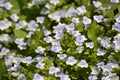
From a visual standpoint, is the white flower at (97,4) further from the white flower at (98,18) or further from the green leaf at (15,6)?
the green leaf at (15,6)

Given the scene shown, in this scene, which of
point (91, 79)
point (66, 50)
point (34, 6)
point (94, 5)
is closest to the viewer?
→ point (91, 79)

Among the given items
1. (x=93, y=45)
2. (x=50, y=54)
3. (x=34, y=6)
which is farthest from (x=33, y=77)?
(x=34, y=6)

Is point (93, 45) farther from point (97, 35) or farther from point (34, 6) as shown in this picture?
point (34, 6)

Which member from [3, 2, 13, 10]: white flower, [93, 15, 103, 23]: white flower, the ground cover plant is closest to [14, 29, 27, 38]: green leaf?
the ground cover plant

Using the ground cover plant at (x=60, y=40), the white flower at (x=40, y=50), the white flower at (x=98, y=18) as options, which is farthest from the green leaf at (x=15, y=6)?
the white flower at (x=98, y=18)

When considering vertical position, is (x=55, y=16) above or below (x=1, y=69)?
above

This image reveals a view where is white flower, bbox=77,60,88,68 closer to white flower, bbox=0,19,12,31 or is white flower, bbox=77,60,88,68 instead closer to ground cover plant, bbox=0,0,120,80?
ground cover plant, bbox=0,0,120,80

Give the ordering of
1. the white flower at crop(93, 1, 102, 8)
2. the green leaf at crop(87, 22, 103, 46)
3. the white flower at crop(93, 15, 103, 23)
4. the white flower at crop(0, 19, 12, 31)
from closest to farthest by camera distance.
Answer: the green leaf at crop(87, 22, 103, 46) → the white flower at crop(93, 15, 103, 23) → the white flower at crop(93, 1, 102, 8) → the white flower at crop(0, 19, 12, 31)

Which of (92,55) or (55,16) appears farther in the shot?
(55,16)

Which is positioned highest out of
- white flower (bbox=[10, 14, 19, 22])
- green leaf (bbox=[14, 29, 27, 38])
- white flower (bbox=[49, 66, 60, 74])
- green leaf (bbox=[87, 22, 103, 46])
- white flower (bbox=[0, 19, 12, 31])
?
white flower (bbox=[10, 14, 19, 22])
